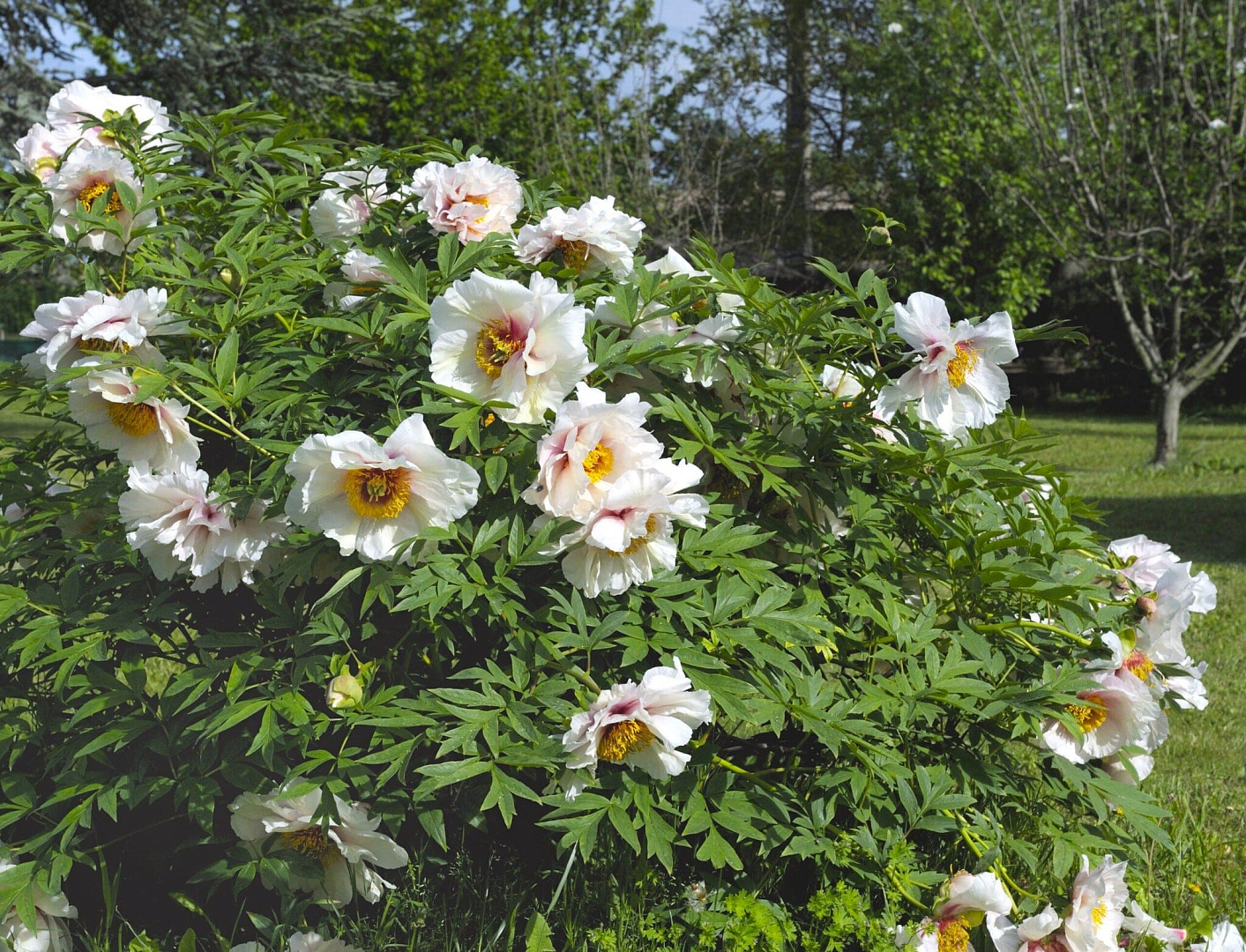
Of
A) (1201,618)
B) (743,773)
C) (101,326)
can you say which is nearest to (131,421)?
(101,326)

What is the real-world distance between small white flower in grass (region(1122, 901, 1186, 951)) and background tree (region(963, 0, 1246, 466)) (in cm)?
814

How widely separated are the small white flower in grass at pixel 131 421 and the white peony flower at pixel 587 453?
2.05 ft

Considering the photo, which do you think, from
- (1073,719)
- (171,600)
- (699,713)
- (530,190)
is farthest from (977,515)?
(171,600)

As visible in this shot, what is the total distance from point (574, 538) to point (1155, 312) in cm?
1616

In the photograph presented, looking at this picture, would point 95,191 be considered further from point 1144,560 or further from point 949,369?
point 1144,560

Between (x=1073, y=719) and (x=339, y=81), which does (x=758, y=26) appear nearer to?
(x=339, y=81)

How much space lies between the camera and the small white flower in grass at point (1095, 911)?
75.8 inches

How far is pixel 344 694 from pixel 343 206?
0.99m

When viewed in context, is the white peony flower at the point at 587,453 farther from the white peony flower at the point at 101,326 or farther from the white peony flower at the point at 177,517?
the white peony flower at the point at 101,326

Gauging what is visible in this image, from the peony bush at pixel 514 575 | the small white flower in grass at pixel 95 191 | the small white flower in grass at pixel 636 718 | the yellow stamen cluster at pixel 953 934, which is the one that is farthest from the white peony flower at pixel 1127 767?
the small white flower in grass at pixel 95 191

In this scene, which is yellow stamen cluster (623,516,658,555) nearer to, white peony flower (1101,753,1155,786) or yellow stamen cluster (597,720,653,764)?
yellow stamen cluster (597,720,653,764)

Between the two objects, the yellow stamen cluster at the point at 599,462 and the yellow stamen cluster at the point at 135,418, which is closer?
the yellow stamen cluster at the point at 599,462

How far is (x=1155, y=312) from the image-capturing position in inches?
625

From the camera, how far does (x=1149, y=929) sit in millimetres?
2062
